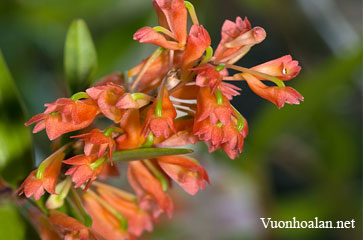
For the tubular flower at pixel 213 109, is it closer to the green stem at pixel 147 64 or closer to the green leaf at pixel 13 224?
the green stem at pixel 147 64

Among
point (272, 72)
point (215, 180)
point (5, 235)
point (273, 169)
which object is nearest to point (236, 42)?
point (272, 72)

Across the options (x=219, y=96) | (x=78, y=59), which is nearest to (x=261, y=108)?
(x=78, y=59)

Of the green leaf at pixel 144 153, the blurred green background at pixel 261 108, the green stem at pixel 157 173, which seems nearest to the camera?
the green leaf at pixel 144 153

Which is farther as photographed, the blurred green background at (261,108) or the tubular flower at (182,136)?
the blurred green background at (261,108)

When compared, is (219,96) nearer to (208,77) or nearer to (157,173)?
(208,77)

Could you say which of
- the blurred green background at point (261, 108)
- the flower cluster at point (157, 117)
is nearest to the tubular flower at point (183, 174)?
the flower cluster at point (157, 117)

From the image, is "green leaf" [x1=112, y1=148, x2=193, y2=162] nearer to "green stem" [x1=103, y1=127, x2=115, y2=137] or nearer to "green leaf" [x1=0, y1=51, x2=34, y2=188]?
"green stem" [x1=103, y1=127, x2=115, y2=137]

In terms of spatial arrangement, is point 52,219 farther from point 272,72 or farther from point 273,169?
point 273,169
